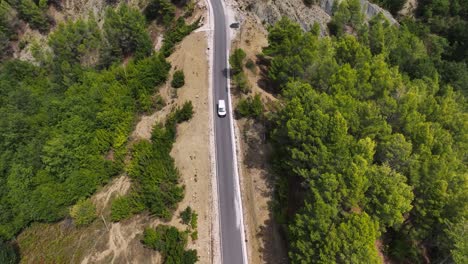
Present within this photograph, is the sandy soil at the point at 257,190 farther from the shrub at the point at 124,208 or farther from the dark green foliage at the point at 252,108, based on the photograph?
the shrub at the point at 124,208

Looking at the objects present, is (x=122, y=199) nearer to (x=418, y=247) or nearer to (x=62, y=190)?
(x=62, y=190)

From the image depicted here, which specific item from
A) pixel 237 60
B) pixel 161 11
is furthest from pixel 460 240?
pixel 161 11

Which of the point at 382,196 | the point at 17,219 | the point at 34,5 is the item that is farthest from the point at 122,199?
the point at 34,5

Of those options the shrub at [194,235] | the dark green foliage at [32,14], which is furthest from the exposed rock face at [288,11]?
the dark green foliage at [32,14]

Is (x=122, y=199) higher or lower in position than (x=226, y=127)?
lower

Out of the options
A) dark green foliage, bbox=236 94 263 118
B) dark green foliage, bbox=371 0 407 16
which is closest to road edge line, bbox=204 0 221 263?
dark green foliage, bbox=236 94 263 118

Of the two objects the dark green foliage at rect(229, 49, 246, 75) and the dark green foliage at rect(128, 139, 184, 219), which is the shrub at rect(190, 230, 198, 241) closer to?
the dark green foliage at rect(128, 139, 184, 219)

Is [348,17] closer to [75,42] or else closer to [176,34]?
[176,34]
